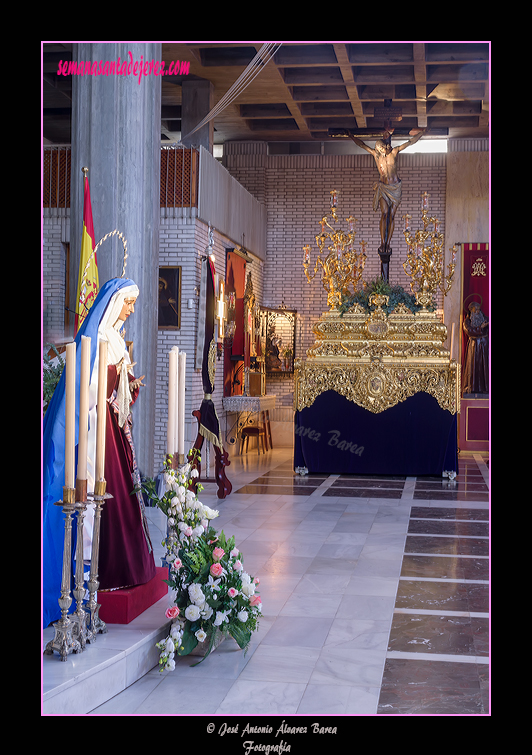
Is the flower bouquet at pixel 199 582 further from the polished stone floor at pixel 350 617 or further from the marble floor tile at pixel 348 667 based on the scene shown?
the marble floor tile at pixel 348 667

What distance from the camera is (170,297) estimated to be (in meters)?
10.7

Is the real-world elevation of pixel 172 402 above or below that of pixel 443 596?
above

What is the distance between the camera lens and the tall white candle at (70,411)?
3.03 m

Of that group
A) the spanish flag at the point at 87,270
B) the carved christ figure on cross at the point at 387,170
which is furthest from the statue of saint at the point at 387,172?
the spanish flag at the point at 87,270

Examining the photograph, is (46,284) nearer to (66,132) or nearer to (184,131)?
(184,131)

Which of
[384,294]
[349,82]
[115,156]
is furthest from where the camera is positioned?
[349,82]

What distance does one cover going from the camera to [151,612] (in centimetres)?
385

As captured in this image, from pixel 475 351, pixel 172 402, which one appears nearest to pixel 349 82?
pixel 475 351

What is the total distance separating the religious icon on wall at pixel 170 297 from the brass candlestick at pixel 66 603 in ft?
25.3

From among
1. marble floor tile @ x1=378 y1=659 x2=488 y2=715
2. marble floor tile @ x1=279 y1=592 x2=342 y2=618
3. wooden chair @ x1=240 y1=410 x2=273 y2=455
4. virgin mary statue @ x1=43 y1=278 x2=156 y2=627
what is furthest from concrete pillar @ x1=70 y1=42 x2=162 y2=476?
wooden chair @ x1=240 y1=410 x2=273 y2=455

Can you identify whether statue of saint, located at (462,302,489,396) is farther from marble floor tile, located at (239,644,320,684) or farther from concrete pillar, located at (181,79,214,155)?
marble floor tile, located at (239,644,320,684)

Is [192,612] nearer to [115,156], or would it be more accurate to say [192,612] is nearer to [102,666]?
[102,666]

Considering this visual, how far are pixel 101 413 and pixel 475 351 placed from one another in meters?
11.7

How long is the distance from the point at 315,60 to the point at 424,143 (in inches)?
175
